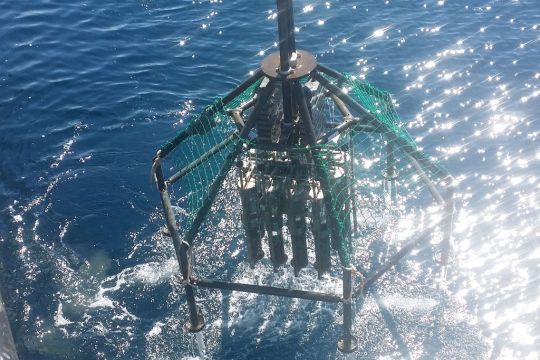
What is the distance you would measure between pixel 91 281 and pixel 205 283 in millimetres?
6757

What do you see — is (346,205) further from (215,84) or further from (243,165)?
(215,84)

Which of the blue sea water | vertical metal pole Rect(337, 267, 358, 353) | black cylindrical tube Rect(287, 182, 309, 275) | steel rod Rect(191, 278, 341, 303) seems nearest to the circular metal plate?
black cylindrical tube Rect(287, 182, 309, 275)

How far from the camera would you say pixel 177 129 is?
2547 centimetres

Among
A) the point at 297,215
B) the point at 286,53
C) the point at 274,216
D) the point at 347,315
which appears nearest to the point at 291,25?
the point at 286,53

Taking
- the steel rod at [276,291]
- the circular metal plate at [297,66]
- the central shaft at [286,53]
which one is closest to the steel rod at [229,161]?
the circular metal plate at [297,66]

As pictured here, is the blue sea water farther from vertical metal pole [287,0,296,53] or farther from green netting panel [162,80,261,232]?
vertical metal pole [287,0,296,53]

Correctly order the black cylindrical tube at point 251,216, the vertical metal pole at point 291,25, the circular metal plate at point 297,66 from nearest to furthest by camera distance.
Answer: the vertical metal pole at point 291,25 < the circular metal plate at point 297,66 < the black cylindrical tube at point 251,216

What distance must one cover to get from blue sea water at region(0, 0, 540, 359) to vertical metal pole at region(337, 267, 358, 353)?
282 cm

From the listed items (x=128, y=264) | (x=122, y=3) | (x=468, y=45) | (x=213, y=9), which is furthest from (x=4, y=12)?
(x=468, y=45)

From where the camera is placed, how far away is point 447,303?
59.9ft

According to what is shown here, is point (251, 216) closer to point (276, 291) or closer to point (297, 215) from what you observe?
point (297, 215)

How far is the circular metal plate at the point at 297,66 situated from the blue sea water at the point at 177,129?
9.29 metres

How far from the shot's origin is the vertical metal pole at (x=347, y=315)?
12.9 meters

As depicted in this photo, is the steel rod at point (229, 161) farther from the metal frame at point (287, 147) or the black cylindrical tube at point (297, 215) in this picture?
the black cylindrical tube at point (297, 215)
